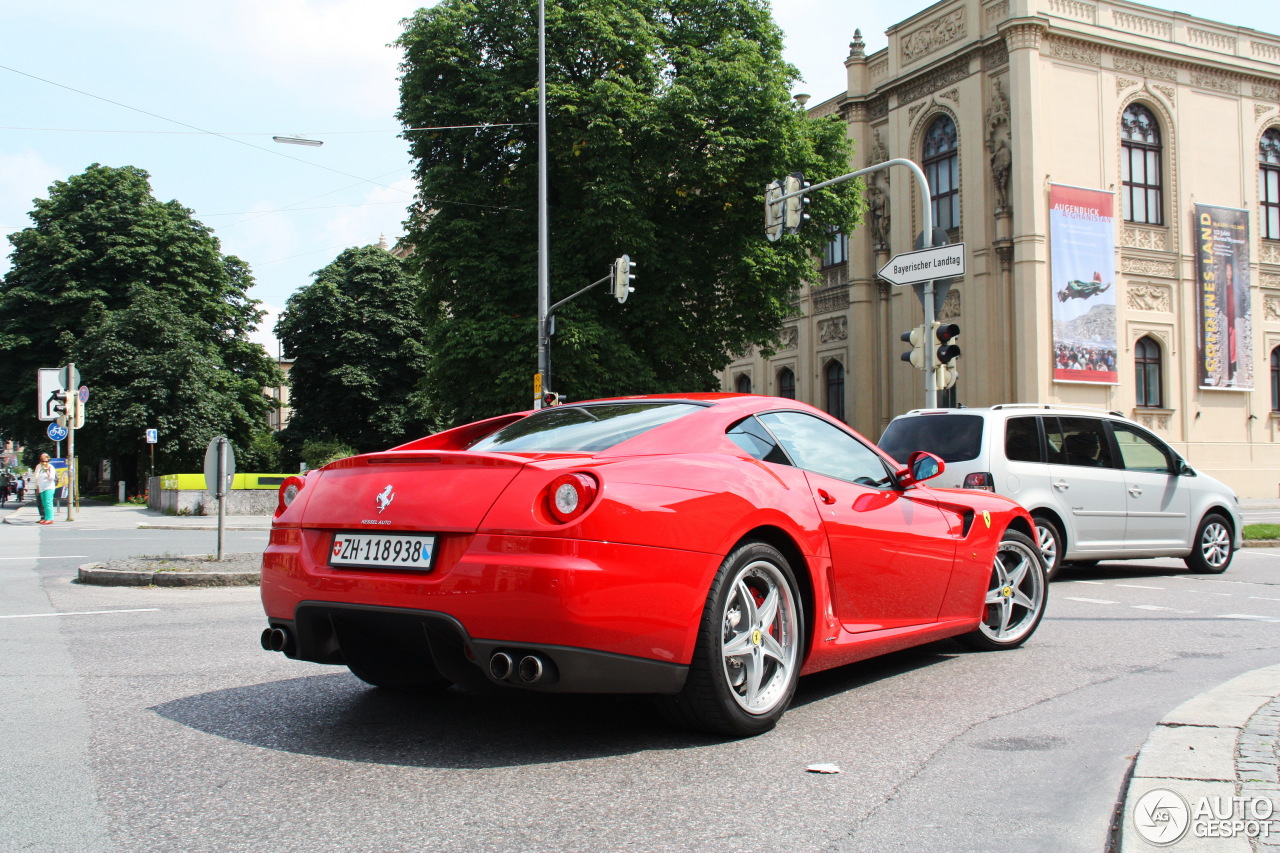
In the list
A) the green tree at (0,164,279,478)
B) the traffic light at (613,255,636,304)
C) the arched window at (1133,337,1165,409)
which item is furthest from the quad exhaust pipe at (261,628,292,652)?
the green tree at (0,164,279,478)

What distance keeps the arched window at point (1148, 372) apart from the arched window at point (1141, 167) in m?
4.03

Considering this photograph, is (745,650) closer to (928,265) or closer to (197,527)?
(928,265)

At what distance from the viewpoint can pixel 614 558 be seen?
12.3 feet

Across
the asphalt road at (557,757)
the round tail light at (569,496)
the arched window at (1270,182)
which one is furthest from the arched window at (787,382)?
the round tail light at (569,496)

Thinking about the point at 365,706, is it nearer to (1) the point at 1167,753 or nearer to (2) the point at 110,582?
(1) the point at 1167,753

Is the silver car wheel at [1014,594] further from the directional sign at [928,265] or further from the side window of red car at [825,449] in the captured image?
the directional sign at [928,265]

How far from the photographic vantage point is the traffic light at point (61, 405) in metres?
25.0

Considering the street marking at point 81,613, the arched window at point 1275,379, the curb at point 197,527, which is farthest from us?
the arched window at point 1275,379

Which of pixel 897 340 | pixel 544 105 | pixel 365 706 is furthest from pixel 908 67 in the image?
pixel 365 706

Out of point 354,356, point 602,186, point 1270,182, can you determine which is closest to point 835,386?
point 1270,182

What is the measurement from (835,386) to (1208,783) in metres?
38.6

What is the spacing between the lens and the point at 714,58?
89.7 feet

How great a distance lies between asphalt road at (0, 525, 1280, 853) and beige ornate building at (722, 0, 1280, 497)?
27863 millimetres

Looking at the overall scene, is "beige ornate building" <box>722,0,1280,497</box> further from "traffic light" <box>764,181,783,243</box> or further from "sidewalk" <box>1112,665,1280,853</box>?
"sidewalk" <box>1112,665,1280,853</box>
